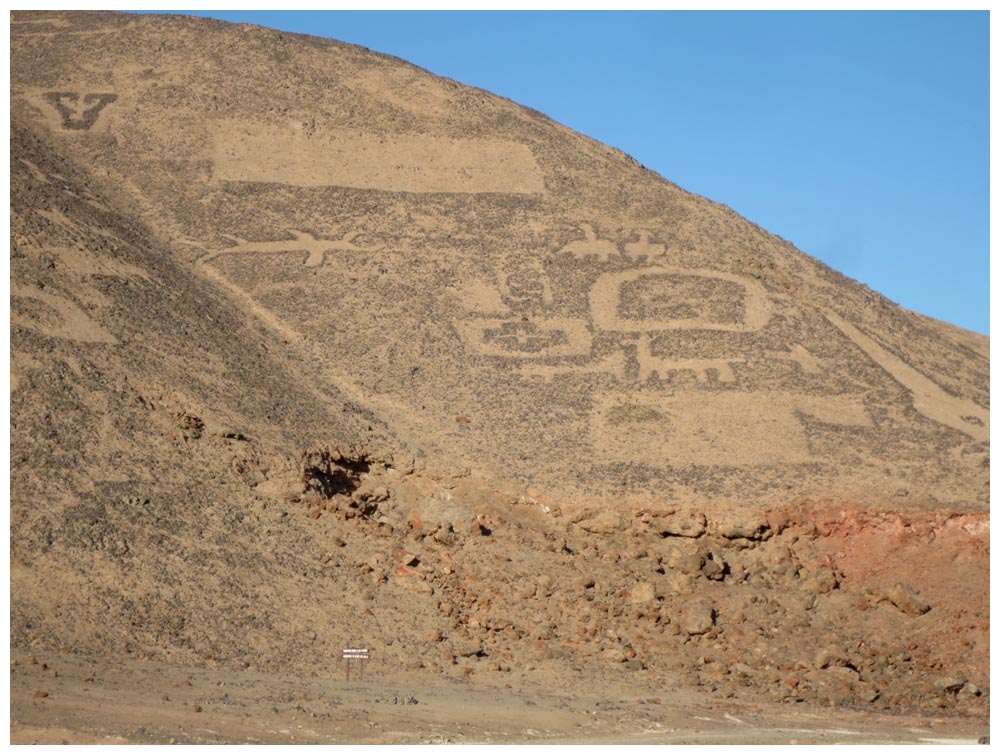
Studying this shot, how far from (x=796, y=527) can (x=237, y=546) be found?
7.12 metres

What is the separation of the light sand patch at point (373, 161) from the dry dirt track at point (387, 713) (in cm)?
1110

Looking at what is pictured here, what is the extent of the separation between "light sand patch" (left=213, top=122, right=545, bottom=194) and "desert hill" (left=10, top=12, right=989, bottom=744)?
7 cm

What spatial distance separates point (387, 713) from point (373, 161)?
1340 centimetres

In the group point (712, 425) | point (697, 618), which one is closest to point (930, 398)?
point (712, 425)

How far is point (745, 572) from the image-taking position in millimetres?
17406

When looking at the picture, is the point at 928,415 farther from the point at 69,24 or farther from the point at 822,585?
the point at 69,24

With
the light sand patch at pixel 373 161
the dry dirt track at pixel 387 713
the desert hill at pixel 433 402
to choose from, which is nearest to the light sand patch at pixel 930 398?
the desert hill at pixel 433 402

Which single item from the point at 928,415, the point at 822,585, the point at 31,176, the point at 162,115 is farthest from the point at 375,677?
the point at 162,115

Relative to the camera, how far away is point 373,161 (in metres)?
24.3

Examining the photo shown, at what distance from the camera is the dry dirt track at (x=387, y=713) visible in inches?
444

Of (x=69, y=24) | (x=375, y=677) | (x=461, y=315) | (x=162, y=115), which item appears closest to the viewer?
(x=375, y=677)

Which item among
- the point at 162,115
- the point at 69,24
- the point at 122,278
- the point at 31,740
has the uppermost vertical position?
the point at 69,24

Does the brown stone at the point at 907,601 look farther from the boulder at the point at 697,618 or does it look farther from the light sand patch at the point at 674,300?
the light sand patch at the point at 674,300

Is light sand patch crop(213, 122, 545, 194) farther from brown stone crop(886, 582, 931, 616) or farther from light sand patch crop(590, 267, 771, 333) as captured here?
brown stone crop(886, 582, 931, 616)
